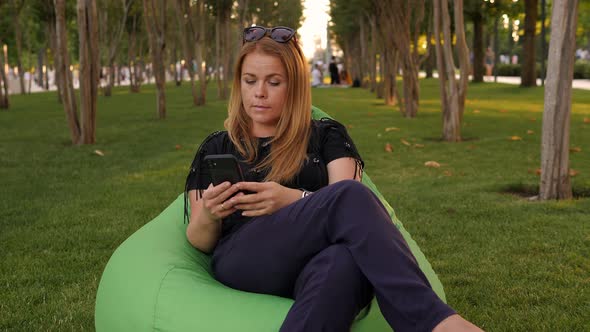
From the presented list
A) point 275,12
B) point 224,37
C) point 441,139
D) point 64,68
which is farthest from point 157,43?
point 275,12

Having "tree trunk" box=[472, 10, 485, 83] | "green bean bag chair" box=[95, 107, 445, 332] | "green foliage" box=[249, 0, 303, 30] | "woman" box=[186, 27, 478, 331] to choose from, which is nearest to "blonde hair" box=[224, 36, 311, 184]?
"woman" box=[186, 27, 478, 331]

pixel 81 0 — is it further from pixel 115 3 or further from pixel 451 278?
pixel 115 3

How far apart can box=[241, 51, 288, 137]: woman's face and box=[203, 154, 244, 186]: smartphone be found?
1.81 feet

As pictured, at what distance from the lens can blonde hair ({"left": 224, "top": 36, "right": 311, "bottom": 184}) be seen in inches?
131

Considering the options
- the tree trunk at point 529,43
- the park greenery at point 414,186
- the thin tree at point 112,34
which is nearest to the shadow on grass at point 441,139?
the park greenery at point 414,186

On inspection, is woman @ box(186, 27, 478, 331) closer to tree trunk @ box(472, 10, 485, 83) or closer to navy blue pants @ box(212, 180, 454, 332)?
navy blue pants @ box(212, 180, 454, 332)

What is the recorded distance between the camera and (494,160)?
9.15 meters

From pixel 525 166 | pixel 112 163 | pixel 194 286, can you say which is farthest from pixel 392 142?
pixel 194 286

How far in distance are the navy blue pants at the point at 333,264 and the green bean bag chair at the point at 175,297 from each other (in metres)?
0.11

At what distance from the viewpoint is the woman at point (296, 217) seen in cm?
253

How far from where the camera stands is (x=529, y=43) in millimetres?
27469

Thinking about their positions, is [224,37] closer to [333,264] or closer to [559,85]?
[559,85]

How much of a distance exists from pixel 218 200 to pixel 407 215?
3.53m

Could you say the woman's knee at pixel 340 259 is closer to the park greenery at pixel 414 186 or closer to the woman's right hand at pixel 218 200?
the woman's right hand at pixel 218 200
